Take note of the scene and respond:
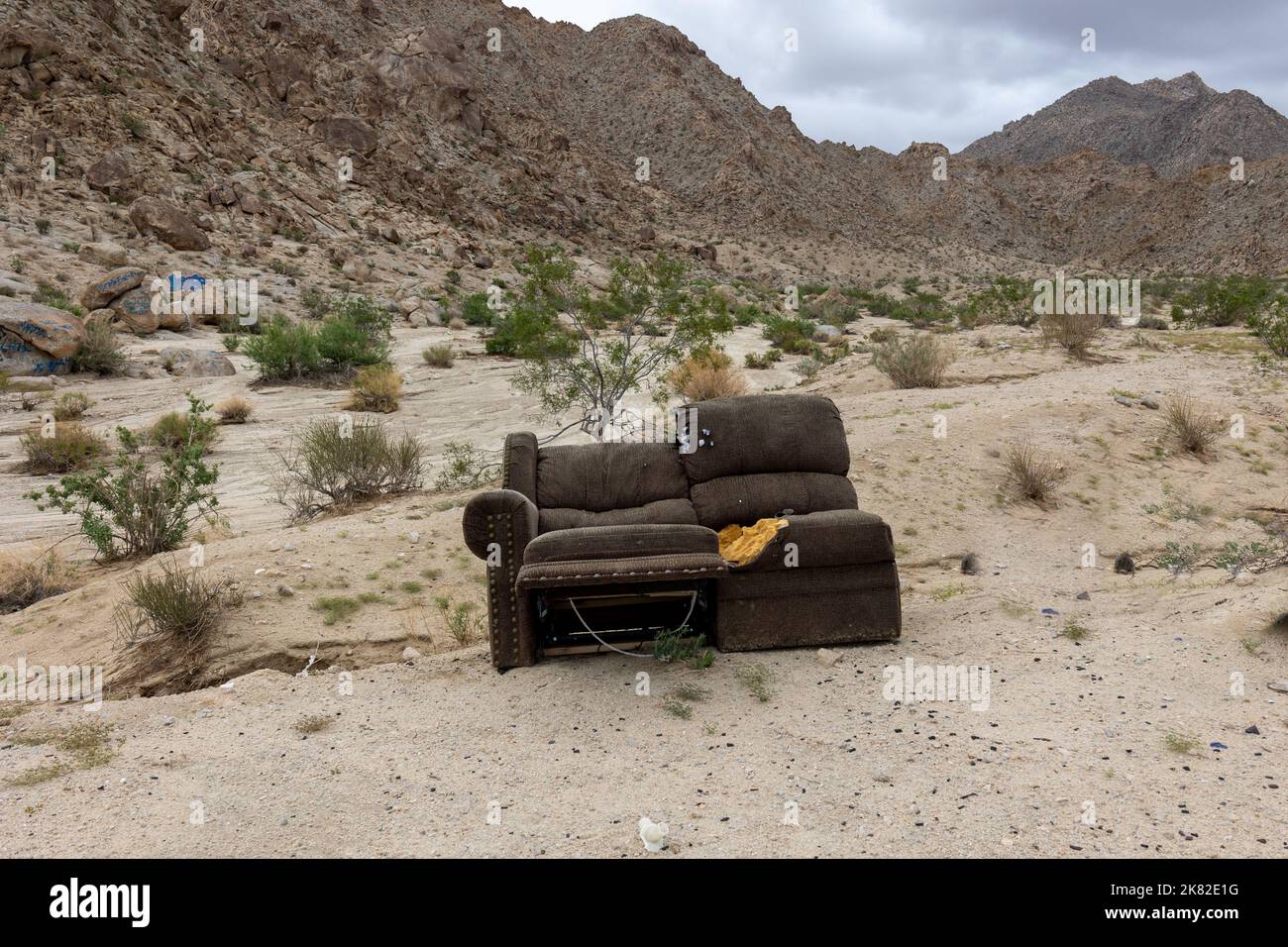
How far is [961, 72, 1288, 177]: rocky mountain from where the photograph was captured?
6831 cm

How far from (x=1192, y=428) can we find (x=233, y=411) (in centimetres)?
1279

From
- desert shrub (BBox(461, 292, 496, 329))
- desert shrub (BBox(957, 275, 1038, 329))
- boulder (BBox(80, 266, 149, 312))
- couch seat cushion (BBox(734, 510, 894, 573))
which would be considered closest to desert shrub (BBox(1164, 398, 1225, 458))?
couch seat cushion (BBox(734, 510, 894, 573))

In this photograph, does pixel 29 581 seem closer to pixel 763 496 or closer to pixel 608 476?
pixel 608 476

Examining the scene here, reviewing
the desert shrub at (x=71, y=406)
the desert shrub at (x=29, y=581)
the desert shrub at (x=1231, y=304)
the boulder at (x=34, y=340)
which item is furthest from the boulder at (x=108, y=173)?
the desert shrub at (x=1231, y=304)

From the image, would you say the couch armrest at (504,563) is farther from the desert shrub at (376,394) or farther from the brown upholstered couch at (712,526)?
the desert shrub at (376,394)

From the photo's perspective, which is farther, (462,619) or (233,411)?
(233,411)

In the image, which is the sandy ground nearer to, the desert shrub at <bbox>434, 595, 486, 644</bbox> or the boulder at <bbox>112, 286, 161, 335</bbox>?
the desert shrub at <bbox>434, 595, 486, 644</bbox>

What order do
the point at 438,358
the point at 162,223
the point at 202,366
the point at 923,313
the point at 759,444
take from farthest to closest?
the point at 923,313, the point at 162,223, the point at 438,358, the point at 202,366, the point at 759,444

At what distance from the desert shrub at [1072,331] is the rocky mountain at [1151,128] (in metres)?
61.7

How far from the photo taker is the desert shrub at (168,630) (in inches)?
183

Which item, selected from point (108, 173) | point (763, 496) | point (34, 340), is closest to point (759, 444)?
point (763, 496)

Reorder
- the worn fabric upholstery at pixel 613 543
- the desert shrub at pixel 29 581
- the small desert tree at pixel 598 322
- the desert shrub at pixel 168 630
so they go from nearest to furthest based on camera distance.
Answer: the worn fabric upholstery at pixel 613 543, the desert shrub at pixel 168 630, the desert shrub at pixel 29 581, the small desert tree at pixel 598 322

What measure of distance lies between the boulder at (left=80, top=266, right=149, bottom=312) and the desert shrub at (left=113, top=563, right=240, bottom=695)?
15843 mm

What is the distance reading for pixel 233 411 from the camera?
1193 cm
